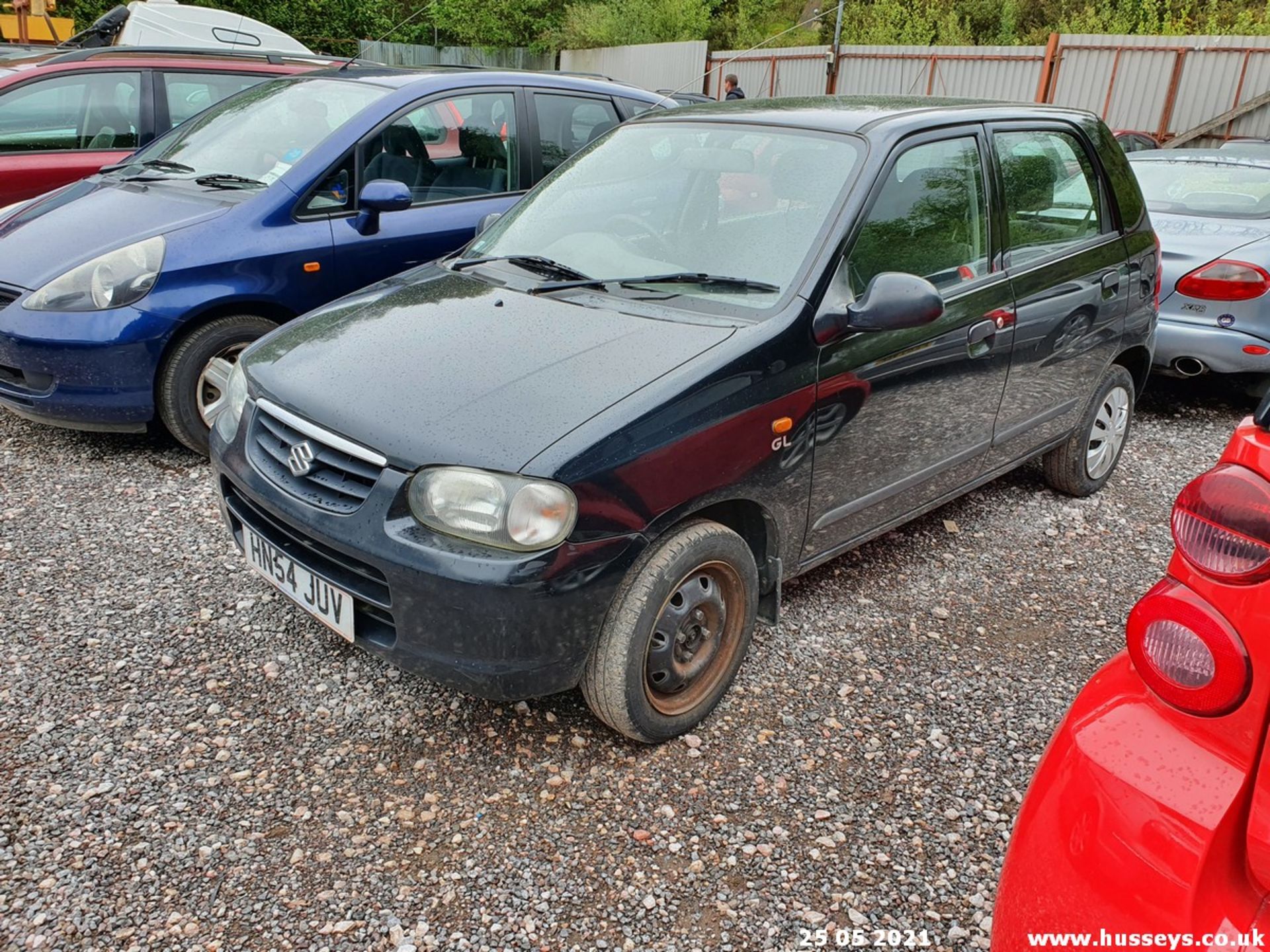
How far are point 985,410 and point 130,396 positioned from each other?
3605mm

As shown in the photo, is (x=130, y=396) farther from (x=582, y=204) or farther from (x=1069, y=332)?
(x=1069, y=332)

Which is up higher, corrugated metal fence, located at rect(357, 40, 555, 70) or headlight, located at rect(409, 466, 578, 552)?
corrugated metal fence, located at rect(357, 40, 555, 70)

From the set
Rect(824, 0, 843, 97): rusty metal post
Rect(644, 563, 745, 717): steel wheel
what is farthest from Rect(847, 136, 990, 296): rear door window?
Rect(824, 0, 843, 97): rusty metal post

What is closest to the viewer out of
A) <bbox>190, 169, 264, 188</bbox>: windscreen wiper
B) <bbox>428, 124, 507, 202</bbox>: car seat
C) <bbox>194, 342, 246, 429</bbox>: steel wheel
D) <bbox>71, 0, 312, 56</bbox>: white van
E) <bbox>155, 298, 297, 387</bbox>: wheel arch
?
<bbox>155, 298, 297, 387</bbox>: wheel arch

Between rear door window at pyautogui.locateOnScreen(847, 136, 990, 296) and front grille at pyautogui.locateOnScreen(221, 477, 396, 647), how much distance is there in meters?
1.65

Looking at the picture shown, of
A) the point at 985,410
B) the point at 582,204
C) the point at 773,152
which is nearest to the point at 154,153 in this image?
the point at 582,204

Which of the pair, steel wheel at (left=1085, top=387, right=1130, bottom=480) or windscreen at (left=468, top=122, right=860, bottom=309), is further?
steel wheel at (left=1085, top=387, right=1130, bottom=480)

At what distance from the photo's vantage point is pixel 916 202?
3.13m

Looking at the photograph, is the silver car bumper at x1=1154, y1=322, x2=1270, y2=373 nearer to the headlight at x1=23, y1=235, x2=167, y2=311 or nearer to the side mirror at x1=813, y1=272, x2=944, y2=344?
the side mirror at x1=813, y1=272, x2=944, y2=344

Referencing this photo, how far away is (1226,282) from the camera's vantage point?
5211 millimetres

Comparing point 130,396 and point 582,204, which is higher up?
point 582,204

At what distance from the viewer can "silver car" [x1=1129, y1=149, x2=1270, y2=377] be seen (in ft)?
16.9

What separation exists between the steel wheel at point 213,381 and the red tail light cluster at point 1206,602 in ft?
12.9

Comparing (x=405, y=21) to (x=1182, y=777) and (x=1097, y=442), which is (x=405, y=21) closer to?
(x=1097, y=442)
